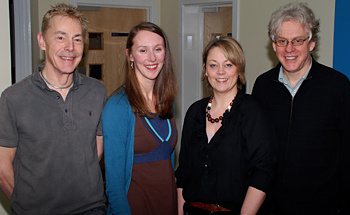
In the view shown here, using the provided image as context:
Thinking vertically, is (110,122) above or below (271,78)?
below

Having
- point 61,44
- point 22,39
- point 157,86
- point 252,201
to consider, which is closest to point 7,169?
point 61,44

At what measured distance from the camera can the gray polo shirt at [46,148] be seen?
5.39 ft

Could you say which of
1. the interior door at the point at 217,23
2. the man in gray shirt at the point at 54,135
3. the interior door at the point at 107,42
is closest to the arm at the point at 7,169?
the man in gray shirt at the point at 54,135

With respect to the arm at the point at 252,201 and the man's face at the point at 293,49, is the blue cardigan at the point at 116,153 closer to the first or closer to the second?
the arm at the point at 252,201

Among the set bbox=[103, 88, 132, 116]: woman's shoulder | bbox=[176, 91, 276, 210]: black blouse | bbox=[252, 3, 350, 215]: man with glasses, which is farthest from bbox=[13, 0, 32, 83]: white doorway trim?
bbox=[252, 3, 350, 215]: man with glasses

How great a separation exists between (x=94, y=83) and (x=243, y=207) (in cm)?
109

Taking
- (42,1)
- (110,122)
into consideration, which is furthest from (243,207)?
(42,1)

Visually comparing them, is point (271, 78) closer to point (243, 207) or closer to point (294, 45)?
point (294, 45)

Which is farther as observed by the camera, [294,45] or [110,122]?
[294,45]

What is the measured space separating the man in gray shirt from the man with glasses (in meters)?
1.09

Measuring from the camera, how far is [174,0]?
13.5 feet

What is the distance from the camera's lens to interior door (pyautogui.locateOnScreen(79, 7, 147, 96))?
158 inches

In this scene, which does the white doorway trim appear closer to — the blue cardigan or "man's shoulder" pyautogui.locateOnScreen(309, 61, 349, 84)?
the blue cardigan

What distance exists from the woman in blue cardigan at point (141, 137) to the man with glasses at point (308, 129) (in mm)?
665
